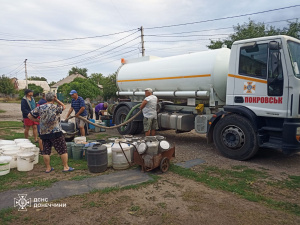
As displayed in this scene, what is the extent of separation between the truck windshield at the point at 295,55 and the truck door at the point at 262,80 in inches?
9.5

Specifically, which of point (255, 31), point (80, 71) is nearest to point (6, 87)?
point (80, 71)

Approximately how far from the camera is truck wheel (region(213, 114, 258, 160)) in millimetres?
5516

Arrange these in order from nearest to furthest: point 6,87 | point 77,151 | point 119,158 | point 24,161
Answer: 1. point 24,161
2. point 119,158
3. point 77,151
4. point 6,87

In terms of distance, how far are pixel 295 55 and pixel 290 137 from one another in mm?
1855

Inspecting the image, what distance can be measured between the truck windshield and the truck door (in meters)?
0.24

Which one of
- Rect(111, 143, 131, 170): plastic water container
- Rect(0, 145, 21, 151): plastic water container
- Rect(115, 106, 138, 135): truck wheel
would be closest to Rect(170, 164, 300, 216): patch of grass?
Rect(111, 143, 131, 170): plastic water container

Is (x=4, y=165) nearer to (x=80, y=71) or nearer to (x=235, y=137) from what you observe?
(x=235, y=137)

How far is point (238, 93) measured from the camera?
230 inches

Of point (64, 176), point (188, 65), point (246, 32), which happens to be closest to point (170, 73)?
point (188, 65)

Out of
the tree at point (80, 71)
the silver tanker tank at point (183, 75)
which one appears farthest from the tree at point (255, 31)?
the tree at point (80, 71)

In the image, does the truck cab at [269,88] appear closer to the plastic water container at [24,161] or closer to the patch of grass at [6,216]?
the plastic water container at [24,161]

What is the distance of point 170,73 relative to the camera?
7.67 metres

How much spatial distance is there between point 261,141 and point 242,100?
43.4 inches

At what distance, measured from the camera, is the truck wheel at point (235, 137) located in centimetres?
552
